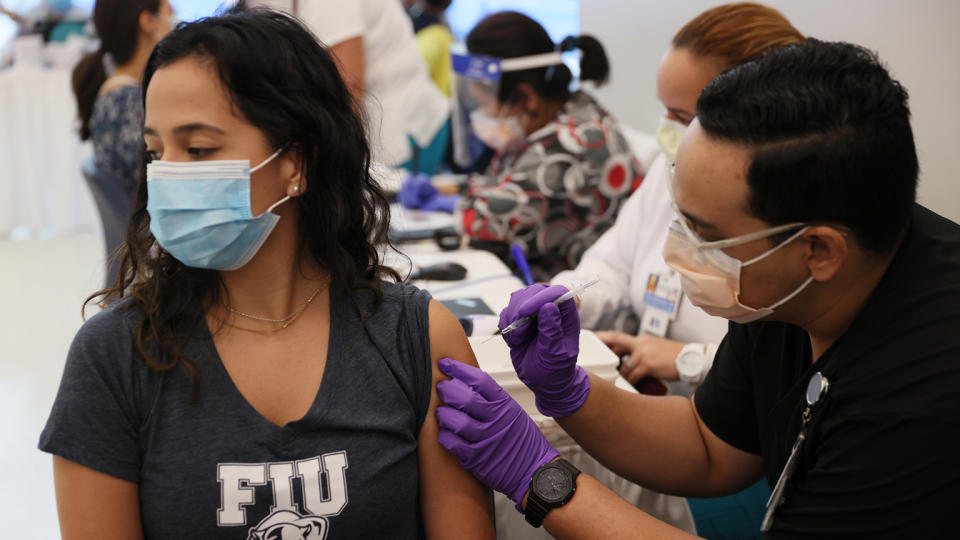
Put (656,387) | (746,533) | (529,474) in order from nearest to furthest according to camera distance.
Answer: (529,474)
(746,533)
(656,387)

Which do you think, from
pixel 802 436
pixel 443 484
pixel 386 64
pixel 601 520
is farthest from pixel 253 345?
pixel 386 64

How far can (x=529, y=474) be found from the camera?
1.16 meters

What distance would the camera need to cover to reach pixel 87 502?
97 cm

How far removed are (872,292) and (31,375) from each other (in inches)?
130

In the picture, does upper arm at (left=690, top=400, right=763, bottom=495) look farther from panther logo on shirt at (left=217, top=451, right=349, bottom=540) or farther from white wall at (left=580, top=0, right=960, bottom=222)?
panther logo on shirt at (left=217, top=451, right=349, bottom=540)

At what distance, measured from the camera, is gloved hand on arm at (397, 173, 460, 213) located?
3.03 metres

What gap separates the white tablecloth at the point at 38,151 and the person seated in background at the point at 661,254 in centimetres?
412

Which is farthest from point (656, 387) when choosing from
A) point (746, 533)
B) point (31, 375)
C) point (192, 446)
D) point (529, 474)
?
point (31, 375)

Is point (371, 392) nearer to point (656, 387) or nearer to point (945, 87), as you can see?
point (656, 387)

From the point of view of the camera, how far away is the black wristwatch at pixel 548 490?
114 centimetres

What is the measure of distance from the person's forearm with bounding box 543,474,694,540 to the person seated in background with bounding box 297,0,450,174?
133cm

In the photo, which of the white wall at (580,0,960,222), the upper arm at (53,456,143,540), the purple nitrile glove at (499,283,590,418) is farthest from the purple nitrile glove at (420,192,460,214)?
the upper arm at (53,456,143,540)

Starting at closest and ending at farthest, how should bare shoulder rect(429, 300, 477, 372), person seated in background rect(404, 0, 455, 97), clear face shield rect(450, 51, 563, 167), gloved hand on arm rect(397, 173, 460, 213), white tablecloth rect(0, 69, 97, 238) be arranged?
bare shoulder rect(429, 300, 477, 372) → clear face shield rect(450, 51, 563, 167) → gloved hand on arm rect(397, 173, 460, 213) → person seated in background rect(404, 0, 455, 97) → white tablecloth rect(0, 69, 97, 238)

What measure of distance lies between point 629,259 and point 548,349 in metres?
0.91
